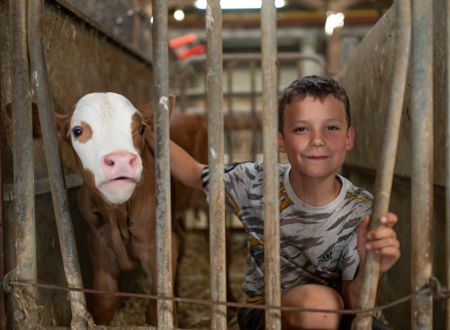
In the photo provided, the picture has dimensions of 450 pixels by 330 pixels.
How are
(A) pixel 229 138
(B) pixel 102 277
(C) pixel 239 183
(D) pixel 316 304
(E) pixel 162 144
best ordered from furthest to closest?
(A) pixel 229 138, (B) pixel 102 277, (C) pixel 239 183, (D) pixel 316 304, (E) pixel 162 144

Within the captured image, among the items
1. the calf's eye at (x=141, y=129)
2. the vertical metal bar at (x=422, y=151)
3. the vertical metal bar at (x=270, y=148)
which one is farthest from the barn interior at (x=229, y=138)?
the calf's eye at (x=141, y=129)

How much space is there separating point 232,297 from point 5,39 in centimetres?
214

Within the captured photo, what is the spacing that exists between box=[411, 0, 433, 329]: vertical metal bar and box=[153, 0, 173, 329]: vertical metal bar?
69 centimetres

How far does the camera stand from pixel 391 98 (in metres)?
1.37

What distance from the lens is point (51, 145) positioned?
1.57 m

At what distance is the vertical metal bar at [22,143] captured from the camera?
61.3 inches

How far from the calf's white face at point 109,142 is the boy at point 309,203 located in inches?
9.7

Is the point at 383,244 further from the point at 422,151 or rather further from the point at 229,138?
the point at 229,138

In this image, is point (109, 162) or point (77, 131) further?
point (77, 131)

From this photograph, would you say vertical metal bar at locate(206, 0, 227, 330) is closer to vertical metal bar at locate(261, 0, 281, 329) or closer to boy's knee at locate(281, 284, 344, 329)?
vertical metal bar at locate(261, 0, 281, 329)

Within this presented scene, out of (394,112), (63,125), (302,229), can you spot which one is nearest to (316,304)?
(302,229)

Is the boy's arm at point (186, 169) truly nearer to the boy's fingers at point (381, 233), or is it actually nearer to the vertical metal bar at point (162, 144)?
the vertical metal bar at point (162, 144)

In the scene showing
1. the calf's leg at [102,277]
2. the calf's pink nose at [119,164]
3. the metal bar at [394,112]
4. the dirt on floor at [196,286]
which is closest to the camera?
the metal bar at [394,112]

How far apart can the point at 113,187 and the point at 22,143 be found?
0.35 meters
